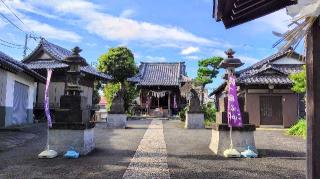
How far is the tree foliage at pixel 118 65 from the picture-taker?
4622 centimetres

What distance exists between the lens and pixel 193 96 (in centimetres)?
2497

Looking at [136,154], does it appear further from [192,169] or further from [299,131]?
[299,131]

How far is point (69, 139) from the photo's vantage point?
39.9 ft

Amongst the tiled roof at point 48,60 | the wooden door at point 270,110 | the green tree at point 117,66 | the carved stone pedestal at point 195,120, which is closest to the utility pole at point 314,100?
the carved stone pedestal at point 195,120

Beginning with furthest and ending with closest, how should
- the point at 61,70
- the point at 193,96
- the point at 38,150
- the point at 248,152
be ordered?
1. the point at 61,70
2. the point at 193,96
3. the point at 38,150
4. the point at 248,152

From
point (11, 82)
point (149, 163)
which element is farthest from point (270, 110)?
point (149, 163)

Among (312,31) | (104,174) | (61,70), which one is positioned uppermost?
(61,70)

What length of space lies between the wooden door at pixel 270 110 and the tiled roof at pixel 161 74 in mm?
14445

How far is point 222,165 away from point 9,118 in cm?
1528

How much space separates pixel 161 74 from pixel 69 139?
113 feet

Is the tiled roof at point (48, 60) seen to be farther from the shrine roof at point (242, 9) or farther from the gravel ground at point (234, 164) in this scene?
the shrine roof at point (242, 9)

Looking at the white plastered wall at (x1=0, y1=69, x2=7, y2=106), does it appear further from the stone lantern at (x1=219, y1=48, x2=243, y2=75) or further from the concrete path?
the stone lantern at (x1=219, y1=48, x2=243, y2=75)

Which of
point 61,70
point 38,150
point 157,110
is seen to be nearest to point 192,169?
point 38,150

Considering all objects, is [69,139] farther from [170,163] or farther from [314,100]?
[314,100]
